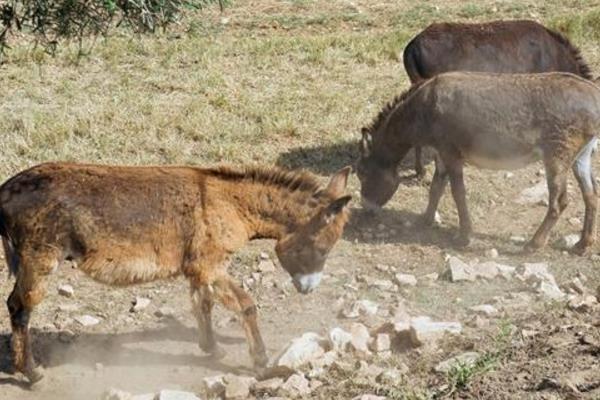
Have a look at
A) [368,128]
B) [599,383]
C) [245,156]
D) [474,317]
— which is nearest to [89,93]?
[245,156]

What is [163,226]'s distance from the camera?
817cm

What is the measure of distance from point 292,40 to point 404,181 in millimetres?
4782

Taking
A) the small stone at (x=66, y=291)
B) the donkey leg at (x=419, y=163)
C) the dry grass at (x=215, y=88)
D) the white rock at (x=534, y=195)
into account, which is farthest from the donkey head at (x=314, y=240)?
the white rock at (x=534, y=195)

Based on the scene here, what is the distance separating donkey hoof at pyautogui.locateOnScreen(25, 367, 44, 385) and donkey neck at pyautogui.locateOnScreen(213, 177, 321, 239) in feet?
6.15

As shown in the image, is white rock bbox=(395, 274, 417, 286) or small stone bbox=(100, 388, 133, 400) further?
white rock bbox=(395, 274, 417, 286)

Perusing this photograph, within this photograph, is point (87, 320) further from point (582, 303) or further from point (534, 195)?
point (534, 195)

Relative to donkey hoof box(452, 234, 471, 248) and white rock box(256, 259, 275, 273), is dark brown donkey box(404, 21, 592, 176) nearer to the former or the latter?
donkey hoof box(452, 234, 471, 248)

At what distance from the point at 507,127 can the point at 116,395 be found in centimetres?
485

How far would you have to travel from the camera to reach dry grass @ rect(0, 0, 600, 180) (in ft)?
42.1

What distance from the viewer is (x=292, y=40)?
16.6 meters

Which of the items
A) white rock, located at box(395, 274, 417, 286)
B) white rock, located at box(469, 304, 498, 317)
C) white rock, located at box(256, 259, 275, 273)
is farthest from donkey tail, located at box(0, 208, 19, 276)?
white rock, located at box(469, 304, 498, 317)

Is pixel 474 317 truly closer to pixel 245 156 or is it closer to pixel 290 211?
pixel 290 211

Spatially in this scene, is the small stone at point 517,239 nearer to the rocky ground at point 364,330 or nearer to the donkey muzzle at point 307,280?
the rocky ground at point 364,330

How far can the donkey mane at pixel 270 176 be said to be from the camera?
8516 mm
